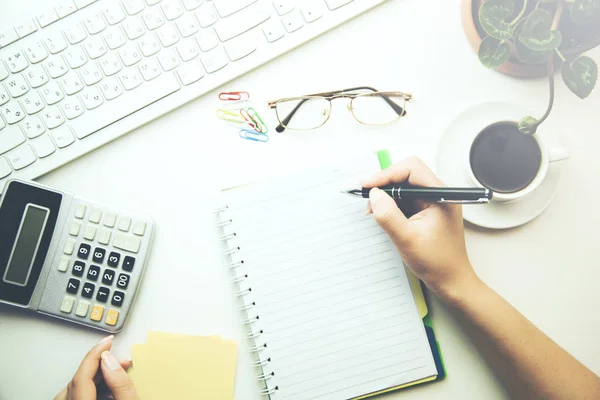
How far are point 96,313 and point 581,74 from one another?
28.7 inches

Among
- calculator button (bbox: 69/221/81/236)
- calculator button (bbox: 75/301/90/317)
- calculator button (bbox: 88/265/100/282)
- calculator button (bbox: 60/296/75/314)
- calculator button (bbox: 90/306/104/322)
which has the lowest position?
calculator button (bbox: 90/306/104/322)

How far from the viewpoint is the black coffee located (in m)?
0.63

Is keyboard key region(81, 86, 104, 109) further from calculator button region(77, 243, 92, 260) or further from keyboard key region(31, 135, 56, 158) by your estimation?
calculator button region(77, 243, 92, 260)

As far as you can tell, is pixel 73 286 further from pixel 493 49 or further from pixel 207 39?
pixel 493 49

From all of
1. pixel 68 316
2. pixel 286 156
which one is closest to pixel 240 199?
pixel 286 156

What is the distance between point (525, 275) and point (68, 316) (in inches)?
27.2

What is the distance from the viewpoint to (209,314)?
72 cm

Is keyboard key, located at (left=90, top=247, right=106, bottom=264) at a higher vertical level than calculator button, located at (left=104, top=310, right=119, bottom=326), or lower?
higher

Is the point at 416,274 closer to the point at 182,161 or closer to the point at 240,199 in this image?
the point at 240,199

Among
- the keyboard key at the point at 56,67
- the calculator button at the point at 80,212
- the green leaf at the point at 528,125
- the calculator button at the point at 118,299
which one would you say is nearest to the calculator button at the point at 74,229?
the calculator button at the point at 80,212

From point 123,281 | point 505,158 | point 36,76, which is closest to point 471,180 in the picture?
point 505,158

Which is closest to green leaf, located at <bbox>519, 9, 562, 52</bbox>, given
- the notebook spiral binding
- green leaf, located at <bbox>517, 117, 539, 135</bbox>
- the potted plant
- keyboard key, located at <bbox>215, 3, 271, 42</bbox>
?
the potted plant

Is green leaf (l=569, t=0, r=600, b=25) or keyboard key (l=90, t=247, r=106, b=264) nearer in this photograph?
green leaf (l=569, t=0, r=600, b=25)

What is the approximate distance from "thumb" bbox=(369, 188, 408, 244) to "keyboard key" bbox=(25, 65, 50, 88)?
0.50 metres
